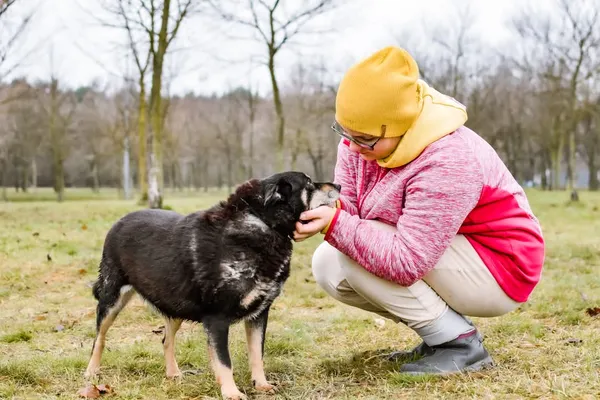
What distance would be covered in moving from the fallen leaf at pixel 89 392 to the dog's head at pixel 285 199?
52.2 inches

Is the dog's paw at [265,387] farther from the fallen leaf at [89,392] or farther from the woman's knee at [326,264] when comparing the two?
the fallen leaf at [89,392]

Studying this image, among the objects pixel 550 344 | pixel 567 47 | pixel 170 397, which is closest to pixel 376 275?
pixel 170 397

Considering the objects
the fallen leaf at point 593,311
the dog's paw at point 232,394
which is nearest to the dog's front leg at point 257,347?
the dog's paw at point 232,394

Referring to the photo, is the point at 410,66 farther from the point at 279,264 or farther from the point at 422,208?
the point at 279,264

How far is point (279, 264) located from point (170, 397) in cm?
96

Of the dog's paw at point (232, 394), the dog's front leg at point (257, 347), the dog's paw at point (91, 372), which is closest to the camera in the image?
the dog's paw at point (232, 394)

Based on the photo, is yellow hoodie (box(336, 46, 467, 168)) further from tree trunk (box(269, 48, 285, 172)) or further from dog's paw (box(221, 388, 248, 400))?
tree trunk (box(269, 48, 285, 172))

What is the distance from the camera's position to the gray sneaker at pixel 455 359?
129 inches

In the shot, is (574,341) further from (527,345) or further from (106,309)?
(106,309)

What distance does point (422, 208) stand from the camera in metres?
3.06

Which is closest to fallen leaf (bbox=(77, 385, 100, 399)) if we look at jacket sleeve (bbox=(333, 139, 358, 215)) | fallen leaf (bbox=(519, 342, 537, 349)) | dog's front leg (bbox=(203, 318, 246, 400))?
dog's front leg (bbox=(203, 318, 246, 400))

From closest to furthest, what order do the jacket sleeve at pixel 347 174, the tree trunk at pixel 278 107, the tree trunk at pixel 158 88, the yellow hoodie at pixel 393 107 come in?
1. the yellow hoodie at pixel 393 107
2. the jacket sleeve at pixel 347 174
3. the tree trunk at pixel 158 88
4. the tree trunk at pixel 278 107

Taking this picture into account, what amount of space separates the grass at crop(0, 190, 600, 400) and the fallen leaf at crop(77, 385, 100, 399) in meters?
0.06

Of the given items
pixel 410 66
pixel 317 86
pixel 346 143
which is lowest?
pixel 346 143
